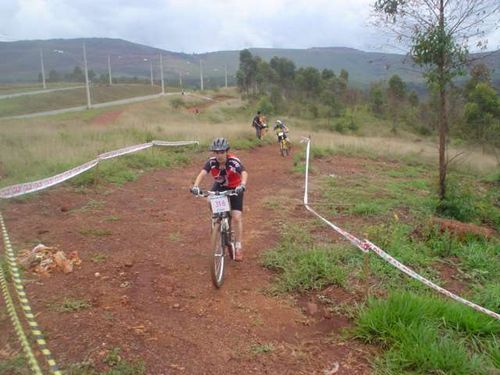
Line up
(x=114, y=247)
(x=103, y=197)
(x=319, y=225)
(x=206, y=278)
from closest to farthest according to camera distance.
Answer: (x=206, y=278) < (x=114, y=247) < (x=319, y=225) < (x=103, y=197)

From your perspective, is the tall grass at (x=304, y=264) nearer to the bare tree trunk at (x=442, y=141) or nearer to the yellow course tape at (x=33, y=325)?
the yellow course tape at (x=33, y=325)

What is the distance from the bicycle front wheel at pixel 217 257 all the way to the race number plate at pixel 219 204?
18 centimetres

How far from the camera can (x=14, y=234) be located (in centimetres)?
691

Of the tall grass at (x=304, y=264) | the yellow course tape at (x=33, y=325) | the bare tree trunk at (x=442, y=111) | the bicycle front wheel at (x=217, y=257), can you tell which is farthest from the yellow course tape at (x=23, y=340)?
the bare tree trunk at (x=442, y=111)

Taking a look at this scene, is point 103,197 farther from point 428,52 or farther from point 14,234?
point 428,52

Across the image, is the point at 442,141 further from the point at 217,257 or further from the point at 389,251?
the point at 217,257

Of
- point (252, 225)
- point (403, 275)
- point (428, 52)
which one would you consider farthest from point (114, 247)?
point (428, 52)

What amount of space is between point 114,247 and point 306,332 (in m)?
3.43

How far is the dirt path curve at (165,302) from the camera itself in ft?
13.0

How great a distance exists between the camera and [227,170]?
5992mm

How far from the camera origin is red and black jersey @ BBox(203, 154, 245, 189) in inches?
235

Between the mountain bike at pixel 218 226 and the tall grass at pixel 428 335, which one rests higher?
the mountain bike at pixel 218 226

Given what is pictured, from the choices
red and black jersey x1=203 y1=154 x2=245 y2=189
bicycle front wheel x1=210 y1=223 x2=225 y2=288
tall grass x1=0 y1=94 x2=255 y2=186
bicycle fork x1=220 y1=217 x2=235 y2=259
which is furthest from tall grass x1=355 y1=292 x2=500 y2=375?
tall grass x1=0 y1=94 x2=255 y2=186

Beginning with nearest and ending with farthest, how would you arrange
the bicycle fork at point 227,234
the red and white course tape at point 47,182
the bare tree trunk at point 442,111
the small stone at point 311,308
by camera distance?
the small stone at point 311,308 < the bicycle fork at point 227,234 < the red and white course tape at point 47,182 < the bare tree trunk at point 442,111
